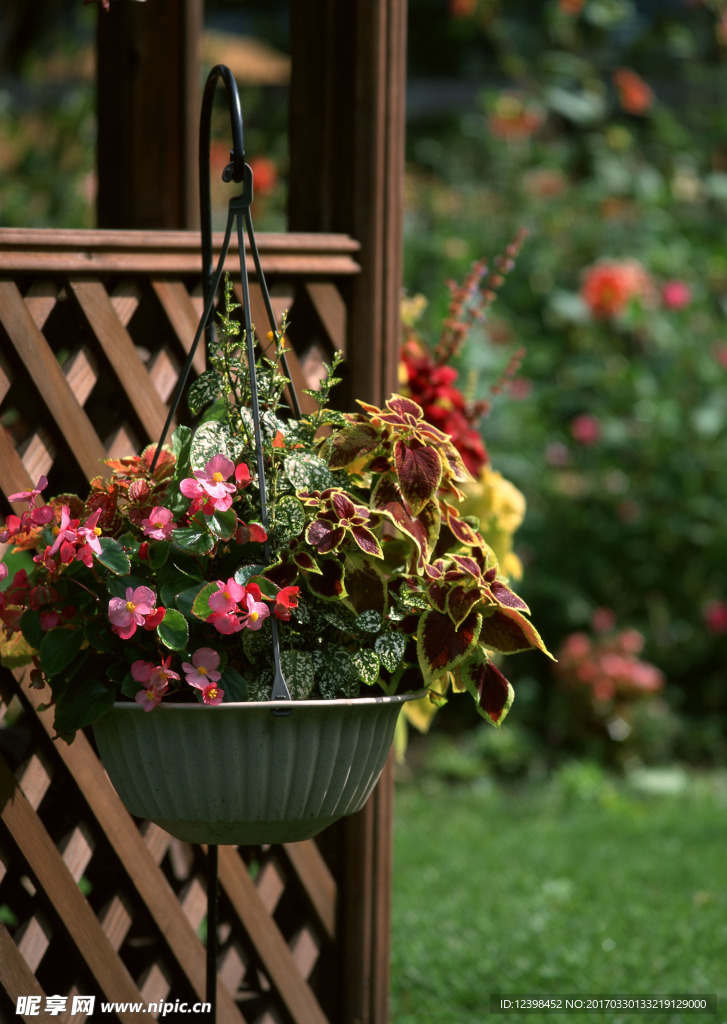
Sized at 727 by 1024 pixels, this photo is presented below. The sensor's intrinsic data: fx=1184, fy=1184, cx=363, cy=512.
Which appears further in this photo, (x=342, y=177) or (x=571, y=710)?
(x=571, y=710)

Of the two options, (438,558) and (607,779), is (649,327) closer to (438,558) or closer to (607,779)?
(607,779)

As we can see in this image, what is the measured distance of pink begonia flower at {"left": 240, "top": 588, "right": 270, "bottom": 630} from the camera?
1360 millimetres

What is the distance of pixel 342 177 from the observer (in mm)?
2076

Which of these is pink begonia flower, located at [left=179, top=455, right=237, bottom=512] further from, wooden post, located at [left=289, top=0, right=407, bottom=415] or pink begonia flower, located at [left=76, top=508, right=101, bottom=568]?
wooden post, located at [left=289, top=0, right=407, bottom=415]

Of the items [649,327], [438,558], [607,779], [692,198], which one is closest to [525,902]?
[607,779]

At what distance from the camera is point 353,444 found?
1556mm

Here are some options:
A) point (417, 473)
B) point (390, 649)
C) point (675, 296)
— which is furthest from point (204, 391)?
point (675, 296)

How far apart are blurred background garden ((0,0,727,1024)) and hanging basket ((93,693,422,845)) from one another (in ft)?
5.51

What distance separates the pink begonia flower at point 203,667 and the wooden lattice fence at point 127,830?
1.14 feet

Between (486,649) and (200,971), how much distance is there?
0.84 metres

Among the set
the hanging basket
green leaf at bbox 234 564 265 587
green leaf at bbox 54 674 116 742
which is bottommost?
the hanging basket

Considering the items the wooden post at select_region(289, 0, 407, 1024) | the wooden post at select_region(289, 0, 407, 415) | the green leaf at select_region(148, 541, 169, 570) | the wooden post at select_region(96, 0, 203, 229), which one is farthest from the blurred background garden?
the green leaf at select_region(148, 541, 169, 570)

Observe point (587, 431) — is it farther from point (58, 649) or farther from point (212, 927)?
point (58, 649)

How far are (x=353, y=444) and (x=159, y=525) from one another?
0.29 m
